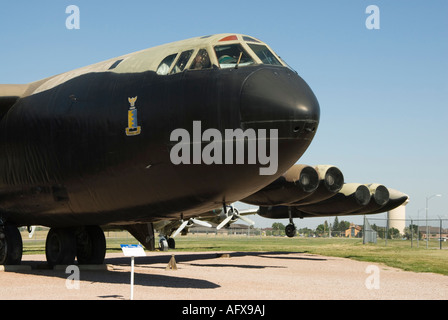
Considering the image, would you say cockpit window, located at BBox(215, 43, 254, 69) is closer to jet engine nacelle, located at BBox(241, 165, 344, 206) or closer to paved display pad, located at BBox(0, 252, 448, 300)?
paved display pad, located at BBox(0, 252, 448, 300)

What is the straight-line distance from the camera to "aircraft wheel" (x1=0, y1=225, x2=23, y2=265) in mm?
17297

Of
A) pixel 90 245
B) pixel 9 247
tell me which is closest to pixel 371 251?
pixel 90 245

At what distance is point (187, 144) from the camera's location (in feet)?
41.0

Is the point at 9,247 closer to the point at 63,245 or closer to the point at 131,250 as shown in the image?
the point at 63,245

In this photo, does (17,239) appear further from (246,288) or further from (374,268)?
(374,268)

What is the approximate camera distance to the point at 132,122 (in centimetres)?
1327

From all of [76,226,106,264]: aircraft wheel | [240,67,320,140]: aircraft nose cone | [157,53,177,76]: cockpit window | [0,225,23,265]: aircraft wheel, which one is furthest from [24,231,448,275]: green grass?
[0,225,23,265]: aircraft wheel

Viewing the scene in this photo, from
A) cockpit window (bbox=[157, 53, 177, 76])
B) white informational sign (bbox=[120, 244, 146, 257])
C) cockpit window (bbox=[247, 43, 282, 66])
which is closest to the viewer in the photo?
white informational sign (bbox=[120, 244, 146, 257])

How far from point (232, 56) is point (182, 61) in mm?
1185
